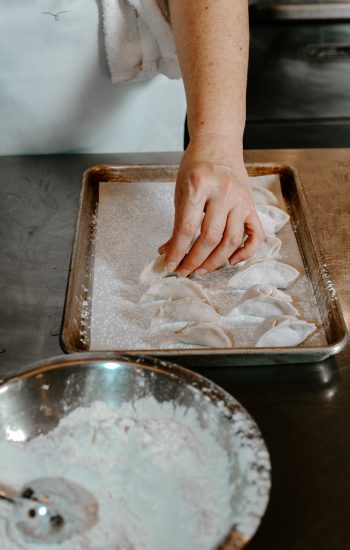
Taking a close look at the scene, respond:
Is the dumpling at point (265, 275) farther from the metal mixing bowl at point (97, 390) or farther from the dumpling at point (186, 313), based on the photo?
the metal mixing bowl at point (97, 390)

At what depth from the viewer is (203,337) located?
891mm

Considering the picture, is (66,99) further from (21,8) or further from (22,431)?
(22,431)

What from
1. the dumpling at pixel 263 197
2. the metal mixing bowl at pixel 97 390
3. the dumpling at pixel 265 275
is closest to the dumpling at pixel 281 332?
the dumpling at pixel 265 275

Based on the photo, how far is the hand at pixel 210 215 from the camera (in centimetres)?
98

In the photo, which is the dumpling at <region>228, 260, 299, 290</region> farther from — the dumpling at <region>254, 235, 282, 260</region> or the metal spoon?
the metal spoon

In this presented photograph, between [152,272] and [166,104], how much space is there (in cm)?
57

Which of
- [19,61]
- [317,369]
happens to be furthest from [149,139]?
[317,369]

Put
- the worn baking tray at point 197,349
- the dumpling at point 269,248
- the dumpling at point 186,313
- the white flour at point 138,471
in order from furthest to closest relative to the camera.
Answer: the dumpling at point 269,248, the dumpling at point 186,313, the worn baking tray at point 197,349, the white flour at point 138,471

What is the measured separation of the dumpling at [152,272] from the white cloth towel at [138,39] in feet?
1.62

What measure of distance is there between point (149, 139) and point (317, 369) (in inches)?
31.4

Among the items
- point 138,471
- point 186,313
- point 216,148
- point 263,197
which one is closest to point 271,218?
point 263,197

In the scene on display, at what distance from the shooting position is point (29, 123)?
4.48 feet

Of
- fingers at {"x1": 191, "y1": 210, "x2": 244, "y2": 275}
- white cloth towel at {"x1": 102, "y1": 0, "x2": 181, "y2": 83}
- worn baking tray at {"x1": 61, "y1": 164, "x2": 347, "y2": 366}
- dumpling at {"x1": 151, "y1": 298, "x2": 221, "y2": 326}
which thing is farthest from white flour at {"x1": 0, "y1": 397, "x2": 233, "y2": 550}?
white cloth towel at {"x1": 102, "y1": 0, "x2": 181, "y2": 83}

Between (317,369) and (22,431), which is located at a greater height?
(22,431)
